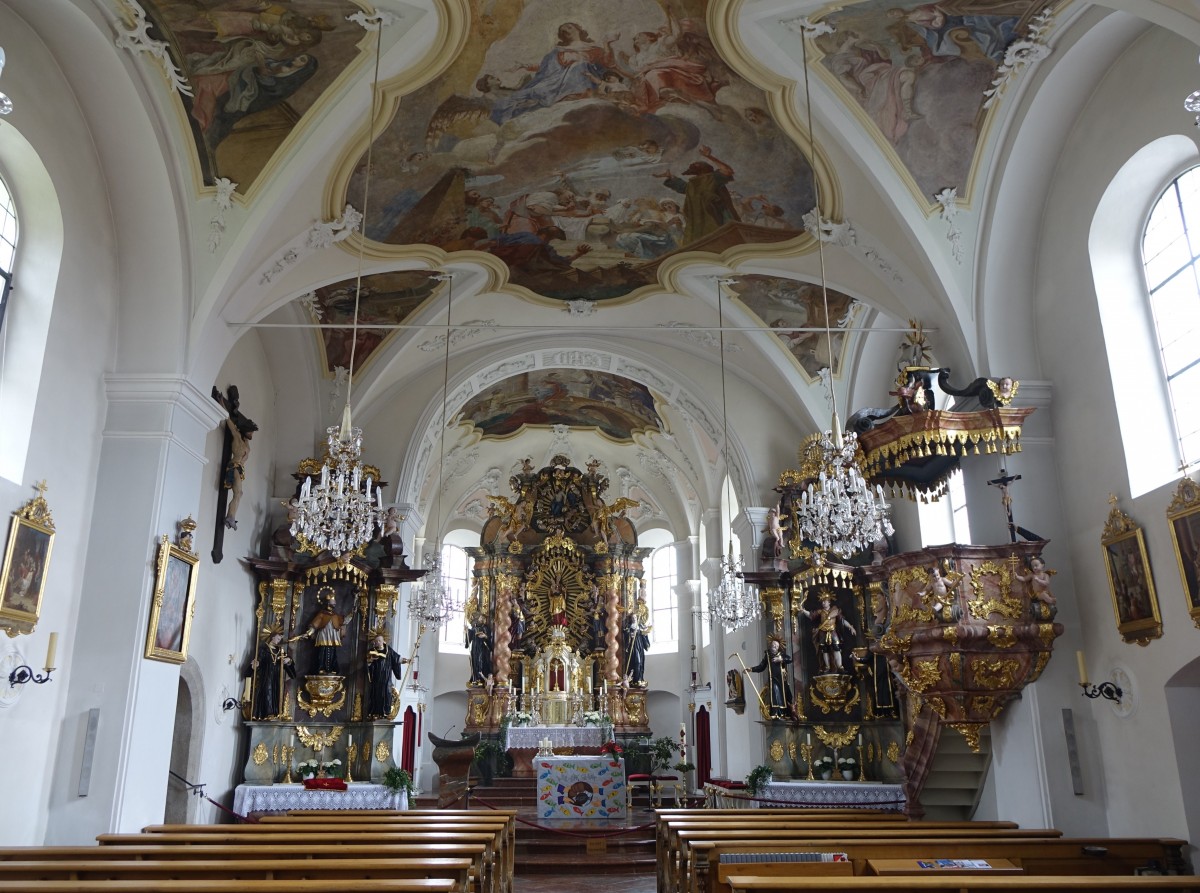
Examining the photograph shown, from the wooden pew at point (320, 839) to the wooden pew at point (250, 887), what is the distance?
2057mm

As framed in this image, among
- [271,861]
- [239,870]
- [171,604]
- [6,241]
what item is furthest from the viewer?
[171,604]

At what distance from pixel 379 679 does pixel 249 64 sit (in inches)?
371

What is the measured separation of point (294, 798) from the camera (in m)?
13.4

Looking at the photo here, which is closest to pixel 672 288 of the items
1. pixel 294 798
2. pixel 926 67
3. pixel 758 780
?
pixel 926 67

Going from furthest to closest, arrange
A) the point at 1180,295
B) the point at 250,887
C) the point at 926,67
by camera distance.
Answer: the point at 926,67, the point at 1180,295, the point at 250,887

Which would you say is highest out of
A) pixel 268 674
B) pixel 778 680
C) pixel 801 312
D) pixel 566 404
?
→ pixel 566 404

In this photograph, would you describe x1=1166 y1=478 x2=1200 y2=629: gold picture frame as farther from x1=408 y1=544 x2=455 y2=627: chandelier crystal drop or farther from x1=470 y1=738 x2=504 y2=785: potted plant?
x1=470 y1=738 x2=504 y2=785: potted plant

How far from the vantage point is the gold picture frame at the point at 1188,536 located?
7551mm

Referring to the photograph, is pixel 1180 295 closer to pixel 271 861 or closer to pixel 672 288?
pixel 672 288

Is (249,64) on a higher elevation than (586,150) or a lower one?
lower

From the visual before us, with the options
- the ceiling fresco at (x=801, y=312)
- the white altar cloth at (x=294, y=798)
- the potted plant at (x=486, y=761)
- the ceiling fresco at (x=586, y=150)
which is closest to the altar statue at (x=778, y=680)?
the ceiling fresco at (x=801, y=312)

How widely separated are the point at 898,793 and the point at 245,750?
9558 mm

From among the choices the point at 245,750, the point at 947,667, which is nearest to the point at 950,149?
the point at 947,667

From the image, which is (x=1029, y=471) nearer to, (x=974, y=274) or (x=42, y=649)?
(x=974, y=274)
